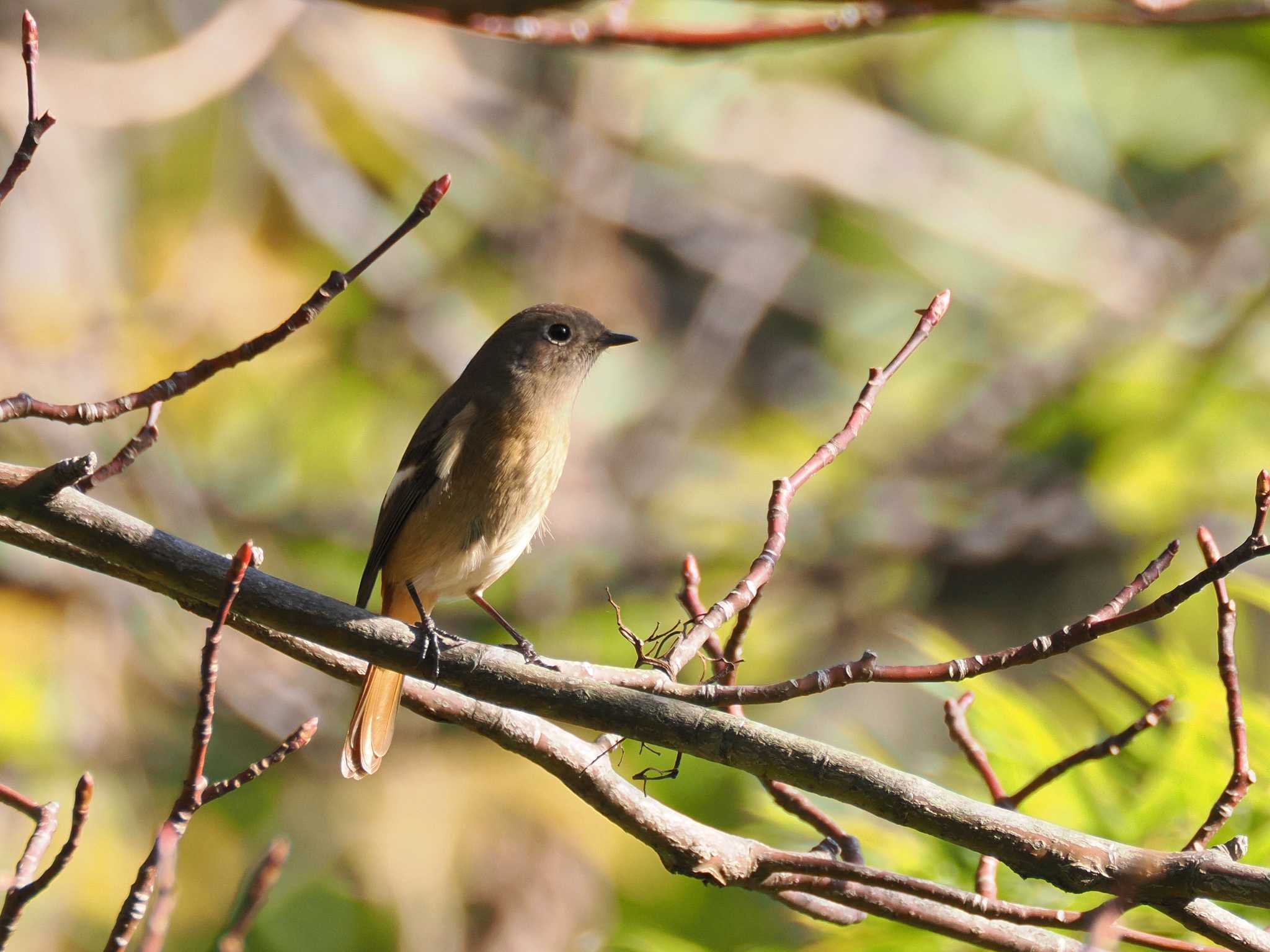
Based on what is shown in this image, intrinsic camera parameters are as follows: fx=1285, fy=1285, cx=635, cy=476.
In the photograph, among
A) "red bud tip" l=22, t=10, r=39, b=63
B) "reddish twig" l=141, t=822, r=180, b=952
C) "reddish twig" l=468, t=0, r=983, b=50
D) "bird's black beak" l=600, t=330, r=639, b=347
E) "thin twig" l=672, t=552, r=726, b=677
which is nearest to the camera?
"reddish twig" l=141, t=822, r=180, b=952

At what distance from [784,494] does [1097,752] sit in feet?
2.41

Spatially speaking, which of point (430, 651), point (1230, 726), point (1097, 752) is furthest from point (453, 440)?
point (1230, 726)

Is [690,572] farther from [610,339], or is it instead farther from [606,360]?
[606,360]

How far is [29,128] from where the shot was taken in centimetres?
186

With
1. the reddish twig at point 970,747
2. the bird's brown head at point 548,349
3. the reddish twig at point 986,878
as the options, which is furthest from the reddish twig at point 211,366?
the bird's brown head at point 548,349

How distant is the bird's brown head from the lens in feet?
12.5

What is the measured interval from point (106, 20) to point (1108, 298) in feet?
17.8

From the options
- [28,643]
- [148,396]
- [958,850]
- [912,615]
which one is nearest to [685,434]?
[912,615]

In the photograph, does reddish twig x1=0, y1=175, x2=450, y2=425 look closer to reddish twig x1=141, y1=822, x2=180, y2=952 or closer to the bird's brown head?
reddish twig x1=141, y1=822, x2=180, y2=952

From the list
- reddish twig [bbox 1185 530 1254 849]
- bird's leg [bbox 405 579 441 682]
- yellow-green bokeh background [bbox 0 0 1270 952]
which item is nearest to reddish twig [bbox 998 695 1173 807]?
reddish twig [bbox 1185 530 1254 849]

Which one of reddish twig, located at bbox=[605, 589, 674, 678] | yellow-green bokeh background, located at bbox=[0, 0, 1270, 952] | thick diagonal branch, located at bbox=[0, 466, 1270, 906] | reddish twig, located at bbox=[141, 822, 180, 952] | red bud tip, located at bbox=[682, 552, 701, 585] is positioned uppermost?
yellow-green bokeh background, located at bbox=[0, 0, 1270, 952]

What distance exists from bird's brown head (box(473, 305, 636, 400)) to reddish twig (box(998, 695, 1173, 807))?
74.7 inches

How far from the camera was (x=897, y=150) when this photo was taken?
23.2ft

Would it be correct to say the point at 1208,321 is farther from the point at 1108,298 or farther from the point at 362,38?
the point at 362,38
